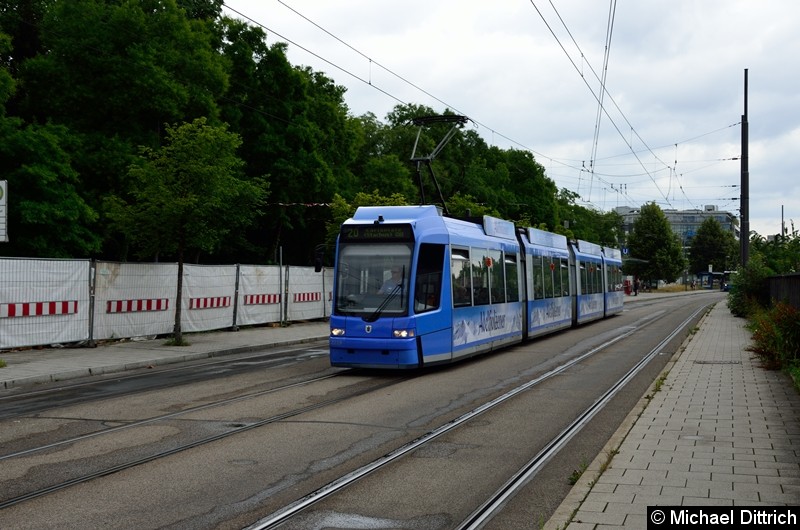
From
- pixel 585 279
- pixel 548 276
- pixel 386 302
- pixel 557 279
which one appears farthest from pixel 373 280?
pixel 585 279

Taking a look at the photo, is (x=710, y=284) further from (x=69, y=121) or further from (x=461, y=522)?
(x=461, y=522)

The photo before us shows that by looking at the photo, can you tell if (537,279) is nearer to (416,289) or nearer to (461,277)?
(461,277)

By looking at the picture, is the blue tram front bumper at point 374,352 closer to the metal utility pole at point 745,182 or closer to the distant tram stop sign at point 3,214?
the distant tram stop sign at point 3,214

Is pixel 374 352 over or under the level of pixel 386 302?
under

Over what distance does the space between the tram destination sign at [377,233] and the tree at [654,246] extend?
84966mm

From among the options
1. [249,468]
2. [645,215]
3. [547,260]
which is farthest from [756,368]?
[645,215]

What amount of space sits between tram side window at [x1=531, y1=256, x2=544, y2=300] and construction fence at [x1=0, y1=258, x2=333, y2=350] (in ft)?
30.1

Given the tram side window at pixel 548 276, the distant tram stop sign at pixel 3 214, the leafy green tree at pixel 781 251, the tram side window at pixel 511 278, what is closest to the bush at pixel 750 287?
the leafy green tree at pixel 781 251

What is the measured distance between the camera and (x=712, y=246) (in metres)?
123

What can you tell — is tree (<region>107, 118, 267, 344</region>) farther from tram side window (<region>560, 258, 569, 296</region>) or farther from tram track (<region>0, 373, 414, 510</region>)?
tram side window (<region>560, 258, 569, 296</region>)

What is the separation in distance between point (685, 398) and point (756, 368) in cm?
463

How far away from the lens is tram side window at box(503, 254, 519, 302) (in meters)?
18.8

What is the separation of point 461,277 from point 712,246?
117 m

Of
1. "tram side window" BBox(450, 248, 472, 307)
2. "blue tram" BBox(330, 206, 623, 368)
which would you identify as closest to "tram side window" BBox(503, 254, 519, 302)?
"blue tram" BBox(330, 206, 623, 368)
